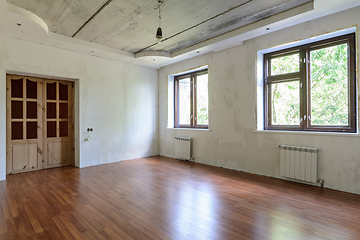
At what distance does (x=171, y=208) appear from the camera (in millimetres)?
2910

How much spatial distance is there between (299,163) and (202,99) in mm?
3083

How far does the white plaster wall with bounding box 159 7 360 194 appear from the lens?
352 cm

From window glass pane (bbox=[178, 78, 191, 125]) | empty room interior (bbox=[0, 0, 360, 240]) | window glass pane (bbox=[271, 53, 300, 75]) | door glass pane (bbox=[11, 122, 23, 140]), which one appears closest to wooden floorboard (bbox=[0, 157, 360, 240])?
empty room interior (bbox=[0, 0, 360, 240])

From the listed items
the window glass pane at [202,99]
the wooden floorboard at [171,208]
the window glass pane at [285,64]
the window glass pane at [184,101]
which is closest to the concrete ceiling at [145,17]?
the window glass pane at [285,64]

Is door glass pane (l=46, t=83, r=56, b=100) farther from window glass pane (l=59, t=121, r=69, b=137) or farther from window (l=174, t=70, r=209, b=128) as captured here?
window (l=174, t=70, r=209, b=128)

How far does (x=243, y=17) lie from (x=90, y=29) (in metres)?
3.12

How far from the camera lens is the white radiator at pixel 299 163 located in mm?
3766

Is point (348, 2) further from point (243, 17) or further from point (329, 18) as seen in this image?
point (243, 17)

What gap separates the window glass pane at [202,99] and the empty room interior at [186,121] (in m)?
0.05

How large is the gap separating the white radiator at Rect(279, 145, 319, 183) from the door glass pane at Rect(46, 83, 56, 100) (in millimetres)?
5544

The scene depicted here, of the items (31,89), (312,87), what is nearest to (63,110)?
(31,89)

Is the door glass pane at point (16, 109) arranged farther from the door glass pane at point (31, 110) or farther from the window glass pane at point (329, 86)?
the window glass pane at point (329, 86)

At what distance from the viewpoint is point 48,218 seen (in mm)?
2623

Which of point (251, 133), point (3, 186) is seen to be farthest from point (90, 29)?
point (251, 133)
